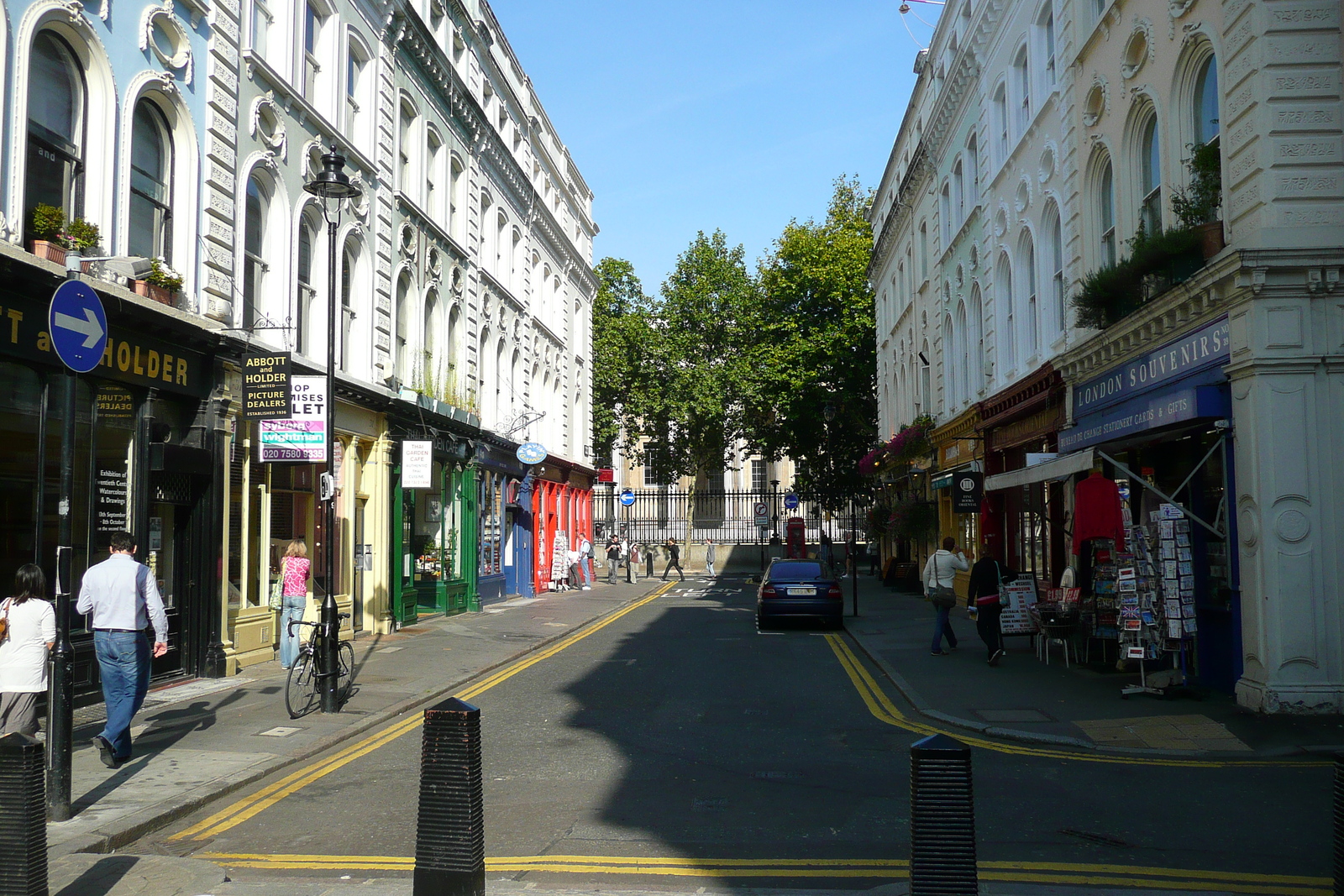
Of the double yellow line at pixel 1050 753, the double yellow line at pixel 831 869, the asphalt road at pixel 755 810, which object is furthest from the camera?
the double yellow line at pixel 1050 753

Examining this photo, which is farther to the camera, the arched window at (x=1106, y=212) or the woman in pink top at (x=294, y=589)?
the arched window at (x=1106, y=212)

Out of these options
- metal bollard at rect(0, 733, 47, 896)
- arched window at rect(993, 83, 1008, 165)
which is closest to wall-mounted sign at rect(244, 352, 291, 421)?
metal bollard at rect(0, 733, 47, 896)

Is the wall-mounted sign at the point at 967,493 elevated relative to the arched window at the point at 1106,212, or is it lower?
lower

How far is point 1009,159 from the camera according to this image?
21.8m

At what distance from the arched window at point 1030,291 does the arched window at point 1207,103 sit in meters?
7.46

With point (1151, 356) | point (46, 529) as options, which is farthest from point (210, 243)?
point (1151, 356)

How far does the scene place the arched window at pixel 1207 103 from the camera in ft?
41.5

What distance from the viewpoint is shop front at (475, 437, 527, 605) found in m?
28.4

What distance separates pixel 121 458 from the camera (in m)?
12.8

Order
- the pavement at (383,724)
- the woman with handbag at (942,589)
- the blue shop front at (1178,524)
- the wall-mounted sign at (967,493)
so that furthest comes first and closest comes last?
the wall-mounted sign at (967,493) < the woman with handbag at (942,589) < the blue shop front at (1178,524) < the pavement at (383,724)

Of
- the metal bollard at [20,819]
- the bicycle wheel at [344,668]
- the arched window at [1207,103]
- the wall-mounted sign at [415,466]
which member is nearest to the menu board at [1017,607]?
the arched window at [1207,103]

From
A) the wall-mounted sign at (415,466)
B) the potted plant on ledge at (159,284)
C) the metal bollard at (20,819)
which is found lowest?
the metal bollard at (20,819)

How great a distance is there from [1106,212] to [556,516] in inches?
983

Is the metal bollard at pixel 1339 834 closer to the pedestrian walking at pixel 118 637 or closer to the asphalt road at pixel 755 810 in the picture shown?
the asphalt road at pixel 755 810
